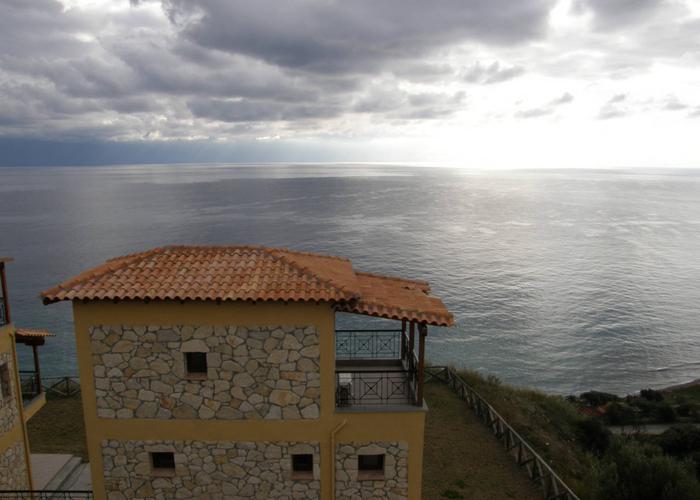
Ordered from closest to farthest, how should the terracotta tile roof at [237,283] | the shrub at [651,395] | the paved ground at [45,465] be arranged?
the terracotta tile roof at [237,283]
the paved ground at [45,465]
the shrub at [651,395]

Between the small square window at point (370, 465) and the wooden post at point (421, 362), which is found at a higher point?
the wooden post at point (421, 362)

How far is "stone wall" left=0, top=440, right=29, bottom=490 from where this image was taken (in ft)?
45.2

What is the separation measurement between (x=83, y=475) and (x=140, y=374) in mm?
8776

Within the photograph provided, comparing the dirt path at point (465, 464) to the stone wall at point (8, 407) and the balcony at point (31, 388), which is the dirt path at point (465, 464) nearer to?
the stone wall at point (8, 407)

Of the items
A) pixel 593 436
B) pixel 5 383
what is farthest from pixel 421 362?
pixel 593 436

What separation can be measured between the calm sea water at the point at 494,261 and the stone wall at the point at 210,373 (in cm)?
3164

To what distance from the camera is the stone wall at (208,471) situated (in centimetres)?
1198

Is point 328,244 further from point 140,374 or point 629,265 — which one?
point 140,374

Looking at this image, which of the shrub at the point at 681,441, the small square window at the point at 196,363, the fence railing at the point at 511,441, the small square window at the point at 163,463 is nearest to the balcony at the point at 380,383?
the small square window at the point at 196,363

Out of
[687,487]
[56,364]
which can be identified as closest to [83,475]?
[687,487]

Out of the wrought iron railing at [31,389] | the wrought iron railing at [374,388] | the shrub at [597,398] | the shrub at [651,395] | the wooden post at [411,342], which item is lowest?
the shrub at [651,395]

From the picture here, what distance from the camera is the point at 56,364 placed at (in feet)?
133

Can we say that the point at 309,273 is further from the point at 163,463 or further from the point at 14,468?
the point at 14,468

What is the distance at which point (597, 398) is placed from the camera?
37.1 m
